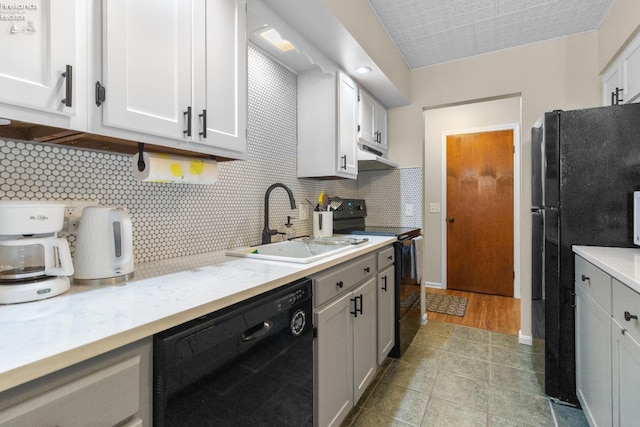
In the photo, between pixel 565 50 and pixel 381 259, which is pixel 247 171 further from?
pixel 565 50

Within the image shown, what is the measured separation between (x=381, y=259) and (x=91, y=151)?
1.61 metres

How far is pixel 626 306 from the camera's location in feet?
3.73

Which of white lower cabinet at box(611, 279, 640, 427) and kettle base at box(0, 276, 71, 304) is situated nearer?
kettle base at box(0, 276, 71, 304)

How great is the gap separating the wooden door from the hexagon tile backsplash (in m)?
2.01

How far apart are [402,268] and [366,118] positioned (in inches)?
50.9

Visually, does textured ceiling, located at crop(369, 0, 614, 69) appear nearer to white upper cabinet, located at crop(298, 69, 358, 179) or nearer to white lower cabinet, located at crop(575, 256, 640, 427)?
white upper cabinet, located at crop(298, 69, 358, 179)

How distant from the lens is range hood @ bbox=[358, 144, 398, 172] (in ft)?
8.17

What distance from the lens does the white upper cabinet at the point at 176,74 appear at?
3.03 feet

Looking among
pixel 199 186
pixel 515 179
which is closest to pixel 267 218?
pixel 199 186

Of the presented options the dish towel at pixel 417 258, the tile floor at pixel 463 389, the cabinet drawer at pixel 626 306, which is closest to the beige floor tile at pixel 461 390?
the tile floor at pixel 463 389

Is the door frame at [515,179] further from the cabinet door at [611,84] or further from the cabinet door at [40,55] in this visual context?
the cabinet door at [40,55]

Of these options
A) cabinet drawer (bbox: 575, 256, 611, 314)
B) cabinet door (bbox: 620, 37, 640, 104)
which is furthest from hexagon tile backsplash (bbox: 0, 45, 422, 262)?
cabinet door (bbox: 620, 37, 640, 104)

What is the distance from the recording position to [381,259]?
2025 millimetres

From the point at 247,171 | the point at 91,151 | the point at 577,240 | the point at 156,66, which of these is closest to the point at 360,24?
the point at 247,171
